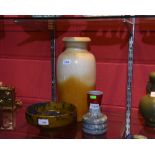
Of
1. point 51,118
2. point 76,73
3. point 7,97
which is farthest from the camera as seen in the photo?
point 7,97

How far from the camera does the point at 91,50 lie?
124 centimetres

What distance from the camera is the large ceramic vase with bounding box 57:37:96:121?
103cm

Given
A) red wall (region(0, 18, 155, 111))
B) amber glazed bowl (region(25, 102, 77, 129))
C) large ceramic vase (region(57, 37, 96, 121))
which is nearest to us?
amber glazed bowl (region(25, 102, 77, 129))

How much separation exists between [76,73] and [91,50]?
0.79 ft

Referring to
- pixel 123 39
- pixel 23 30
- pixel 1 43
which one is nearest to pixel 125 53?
pixel 123 39

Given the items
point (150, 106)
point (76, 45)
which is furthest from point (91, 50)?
point (150, 106)

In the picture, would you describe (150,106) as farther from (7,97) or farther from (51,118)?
(7,97)

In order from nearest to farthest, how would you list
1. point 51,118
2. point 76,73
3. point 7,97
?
point 51,118, point 76,73, point 7,97

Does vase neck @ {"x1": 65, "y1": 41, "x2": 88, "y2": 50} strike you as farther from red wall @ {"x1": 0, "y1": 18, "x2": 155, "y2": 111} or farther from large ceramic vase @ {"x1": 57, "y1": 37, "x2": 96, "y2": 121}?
red wall @ {"x1": 0, "y1": 18, "x2": 155, "y2": 111}

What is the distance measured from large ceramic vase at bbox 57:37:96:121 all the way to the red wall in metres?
Result: 0.13

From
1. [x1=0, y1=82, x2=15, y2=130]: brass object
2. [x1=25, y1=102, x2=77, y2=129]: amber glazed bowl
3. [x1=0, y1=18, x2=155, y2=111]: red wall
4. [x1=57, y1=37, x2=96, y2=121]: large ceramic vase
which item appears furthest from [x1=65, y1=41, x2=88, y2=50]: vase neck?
[x1=0, y1=82, x2=15, y2=130]: brass object

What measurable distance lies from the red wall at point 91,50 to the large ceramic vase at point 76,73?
5.1 inches

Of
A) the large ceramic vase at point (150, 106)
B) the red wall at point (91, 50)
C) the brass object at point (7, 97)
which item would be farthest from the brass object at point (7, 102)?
the large ceramic vase at point (150, 106)
